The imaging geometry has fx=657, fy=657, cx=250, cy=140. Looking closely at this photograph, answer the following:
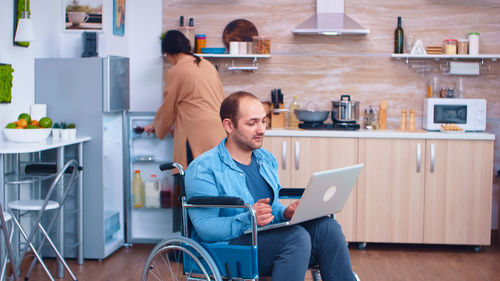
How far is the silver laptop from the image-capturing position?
7.50ft

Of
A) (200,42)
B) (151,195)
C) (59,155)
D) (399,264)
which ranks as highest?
(200,42)

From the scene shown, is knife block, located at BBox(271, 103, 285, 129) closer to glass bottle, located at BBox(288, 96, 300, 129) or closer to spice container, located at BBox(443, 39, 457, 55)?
glass bottle, located at BBox(288, 96, 300, 129)

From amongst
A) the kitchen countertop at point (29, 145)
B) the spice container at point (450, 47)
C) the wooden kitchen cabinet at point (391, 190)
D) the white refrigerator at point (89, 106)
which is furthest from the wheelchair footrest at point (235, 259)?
the spice container at point (450, 47)

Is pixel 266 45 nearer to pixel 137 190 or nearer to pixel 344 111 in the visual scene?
pixel 344 111

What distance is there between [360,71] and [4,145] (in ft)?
9.43

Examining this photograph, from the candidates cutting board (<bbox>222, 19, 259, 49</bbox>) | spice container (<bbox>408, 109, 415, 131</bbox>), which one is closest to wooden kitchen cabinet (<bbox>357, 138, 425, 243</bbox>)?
spice container (<bbox>408, 109, 415, 131</bbox>)

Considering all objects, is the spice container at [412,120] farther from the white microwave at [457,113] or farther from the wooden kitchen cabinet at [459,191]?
the wooden kitchen cabinet at [459,191]

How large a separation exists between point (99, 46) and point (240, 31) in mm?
1217

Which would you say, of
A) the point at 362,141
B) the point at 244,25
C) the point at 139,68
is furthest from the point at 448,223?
the point at 139,68

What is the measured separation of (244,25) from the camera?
5.32 m

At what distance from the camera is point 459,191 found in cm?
479

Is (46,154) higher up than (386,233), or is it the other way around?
(46,154)

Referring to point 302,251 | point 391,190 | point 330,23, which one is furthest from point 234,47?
point 302,251

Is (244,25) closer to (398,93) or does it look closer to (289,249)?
(398,93)
